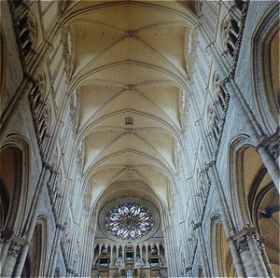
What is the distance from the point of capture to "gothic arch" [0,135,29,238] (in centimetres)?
1062

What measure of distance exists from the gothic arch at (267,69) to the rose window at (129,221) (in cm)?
1986

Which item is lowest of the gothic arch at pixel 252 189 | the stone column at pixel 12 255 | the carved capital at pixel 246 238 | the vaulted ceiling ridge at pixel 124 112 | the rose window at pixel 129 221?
the stone column at pixel 12 255

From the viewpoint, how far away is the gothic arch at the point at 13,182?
10.6 metres

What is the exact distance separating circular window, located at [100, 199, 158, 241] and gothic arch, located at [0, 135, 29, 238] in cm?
1669

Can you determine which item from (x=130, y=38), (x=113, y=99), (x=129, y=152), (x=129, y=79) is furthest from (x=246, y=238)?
(x=129, y=152)

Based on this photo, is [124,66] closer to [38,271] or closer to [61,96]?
[61,96]

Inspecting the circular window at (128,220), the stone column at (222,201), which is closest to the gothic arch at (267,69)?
the stone column at (222,201)

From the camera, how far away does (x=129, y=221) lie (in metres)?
→ 27.9

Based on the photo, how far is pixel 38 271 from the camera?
44.9 ft

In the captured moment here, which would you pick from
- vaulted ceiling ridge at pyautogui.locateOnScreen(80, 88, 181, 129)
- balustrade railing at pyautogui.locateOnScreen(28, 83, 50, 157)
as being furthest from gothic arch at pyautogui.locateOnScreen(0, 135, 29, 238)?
vaulted ceiling ridge at pyautogui.locateOnScreen(80, 88, 181, 129)

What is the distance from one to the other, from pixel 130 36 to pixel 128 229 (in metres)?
15.6

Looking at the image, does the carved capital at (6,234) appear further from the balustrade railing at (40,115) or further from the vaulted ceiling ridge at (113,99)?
the vaulted ceiling ridge at (113,99)

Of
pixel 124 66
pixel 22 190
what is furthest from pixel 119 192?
pixel 22 190

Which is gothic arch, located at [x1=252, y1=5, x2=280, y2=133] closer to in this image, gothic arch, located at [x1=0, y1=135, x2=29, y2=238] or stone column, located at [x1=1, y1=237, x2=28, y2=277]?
gothic arch, located at [x1=0, y1=135, x2=29, y2=238]
